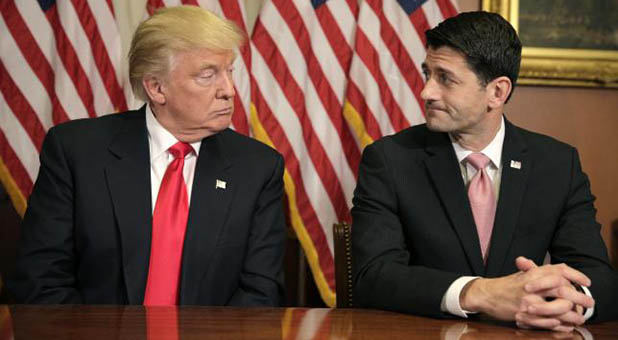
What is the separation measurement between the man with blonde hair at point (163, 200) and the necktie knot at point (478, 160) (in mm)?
694

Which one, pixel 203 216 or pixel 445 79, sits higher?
pixel 445 79

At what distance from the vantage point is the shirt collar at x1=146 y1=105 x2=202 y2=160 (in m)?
2.79

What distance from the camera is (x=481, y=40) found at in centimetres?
267

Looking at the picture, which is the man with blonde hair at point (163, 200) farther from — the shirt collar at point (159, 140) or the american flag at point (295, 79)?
the american flag at point (295, 79)

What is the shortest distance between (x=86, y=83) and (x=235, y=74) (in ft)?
2.35

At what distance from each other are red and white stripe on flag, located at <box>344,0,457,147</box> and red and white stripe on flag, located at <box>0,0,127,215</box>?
3.85ft

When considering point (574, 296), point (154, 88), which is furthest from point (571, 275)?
point (154, 88)

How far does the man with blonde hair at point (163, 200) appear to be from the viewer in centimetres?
265

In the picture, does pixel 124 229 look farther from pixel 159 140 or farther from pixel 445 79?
pixel 445 79

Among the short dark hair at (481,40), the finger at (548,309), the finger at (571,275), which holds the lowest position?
the finger at (548,309)

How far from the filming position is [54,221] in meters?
2.67

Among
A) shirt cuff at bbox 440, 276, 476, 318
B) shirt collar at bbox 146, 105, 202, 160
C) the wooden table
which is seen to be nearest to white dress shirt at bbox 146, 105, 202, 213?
shirt collar at bbox 146, 105, 202, 160

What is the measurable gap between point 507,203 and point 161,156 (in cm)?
117

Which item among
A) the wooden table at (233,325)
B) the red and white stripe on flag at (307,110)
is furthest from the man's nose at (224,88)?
the red and white stripe on flag at (307,110)
